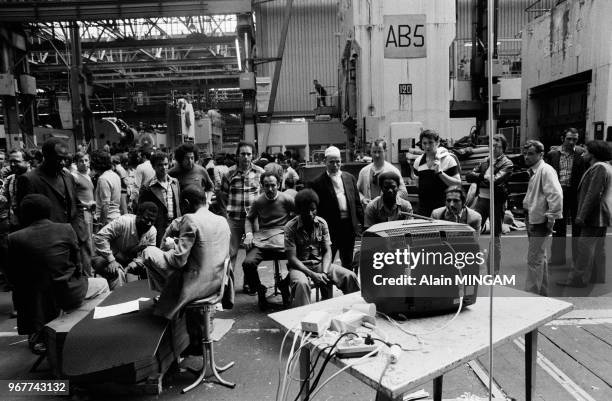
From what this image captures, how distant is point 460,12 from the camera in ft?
78.5

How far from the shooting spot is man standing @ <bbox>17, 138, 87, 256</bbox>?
4035 millimetres

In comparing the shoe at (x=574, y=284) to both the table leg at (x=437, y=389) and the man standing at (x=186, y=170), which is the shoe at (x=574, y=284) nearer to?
the table leg at (x=437, y=389)

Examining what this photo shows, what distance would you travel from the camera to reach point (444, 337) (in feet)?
6.21

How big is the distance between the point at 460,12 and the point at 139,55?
16733mm

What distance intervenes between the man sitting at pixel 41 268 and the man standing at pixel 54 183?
815mm

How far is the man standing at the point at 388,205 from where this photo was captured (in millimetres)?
4191

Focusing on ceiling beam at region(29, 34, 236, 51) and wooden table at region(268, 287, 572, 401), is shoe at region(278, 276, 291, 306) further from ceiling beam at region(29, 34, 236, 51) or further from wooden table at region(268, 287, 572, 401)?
ceiling beam at region(29, 34, 236, 51)

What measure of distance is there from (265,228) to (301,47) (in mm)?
21420

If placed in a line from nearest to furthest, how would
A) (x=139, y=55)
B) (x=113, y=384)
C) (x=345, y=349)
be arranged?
(x=345, y=349), (x=113, y=384), (x=139, y=55)

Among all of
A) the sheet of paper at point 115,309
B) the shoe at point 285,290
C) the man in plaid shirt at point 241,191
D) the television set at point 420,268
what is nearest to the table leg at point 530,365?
the television set at point 420,268

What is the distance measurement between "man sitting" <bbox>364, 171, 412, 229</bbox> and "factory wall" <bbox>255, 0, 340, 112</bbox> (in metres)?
20.5

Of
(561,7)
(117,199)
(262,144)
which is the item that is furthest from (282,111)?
(117,199)

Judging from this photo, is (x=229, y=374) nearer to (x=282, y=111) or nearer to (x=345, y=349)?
(x=345, y=349)

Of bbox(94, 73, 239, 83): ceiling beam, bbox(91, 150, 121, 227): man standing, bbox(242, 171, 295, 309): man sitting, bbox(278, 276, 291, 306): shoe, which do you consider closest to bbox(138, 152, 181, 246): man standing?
bbox(242, 171, 295, 309): man sitting
